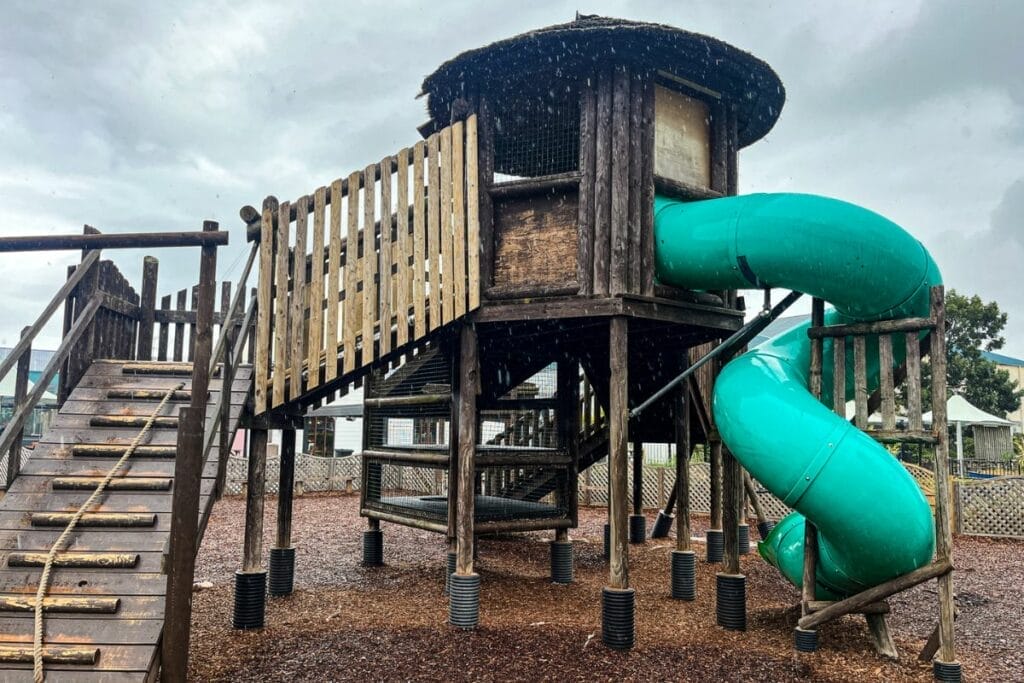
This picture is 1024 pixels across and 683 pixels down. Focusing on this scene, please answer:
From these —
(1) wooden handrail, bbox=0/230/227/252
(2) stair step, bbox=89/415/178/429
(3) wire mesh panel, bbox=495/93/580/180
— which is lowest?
(2) stair step, bbox=89/415/178/429

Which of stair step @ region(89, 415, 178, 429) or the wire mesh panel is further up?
the wire mesh panel

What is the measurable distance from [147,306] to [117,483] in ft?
9.73

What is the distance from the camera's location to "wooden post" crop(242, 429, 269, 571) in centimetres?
732

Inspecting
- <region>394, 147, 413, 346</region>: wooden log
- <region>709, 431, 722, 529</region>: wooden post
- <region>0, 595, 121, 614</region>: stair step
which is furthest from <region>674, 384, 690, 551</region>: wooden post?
<region>0, 595, 121, 614</region>: stair step

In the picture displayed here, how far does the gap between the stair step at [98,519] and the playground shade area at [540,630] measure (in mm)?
1265

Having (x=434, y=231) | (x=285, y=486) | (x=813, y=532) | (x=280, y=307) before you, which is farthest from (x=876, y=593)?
(x=285, y=486)

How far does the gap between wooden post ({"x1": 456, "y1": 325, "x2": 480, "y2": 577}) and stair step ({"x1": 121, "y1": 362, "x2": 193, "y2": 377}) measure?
2610 millimetres

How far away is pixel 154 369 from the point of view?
23.3ft

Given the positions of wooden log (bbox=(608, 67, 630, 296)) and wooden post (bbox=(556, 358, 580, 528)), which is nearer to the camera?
wooden log (bbox=(608, 67, 630, 296))

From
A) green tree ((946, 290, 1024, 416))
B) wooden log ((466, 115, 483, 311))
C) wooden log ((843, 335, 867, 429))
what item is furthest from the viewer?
→ green tree ((946, 290, 1024, 416))

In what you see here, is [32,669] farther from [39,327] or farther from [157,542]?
[39,327]

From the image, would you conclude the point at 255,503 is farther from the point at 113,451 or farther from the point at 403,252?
the point at 403,252

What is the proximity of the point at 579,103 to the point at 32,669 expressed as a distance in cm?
642

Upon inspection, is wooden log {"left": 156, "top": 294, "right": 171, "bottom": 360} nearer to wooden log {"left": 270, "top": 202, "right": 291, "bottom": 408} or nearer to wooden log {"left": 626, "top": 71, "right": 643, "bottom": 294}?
wooden log {"left": 270, "top": 202, "right": 291, "bottom": 408}
